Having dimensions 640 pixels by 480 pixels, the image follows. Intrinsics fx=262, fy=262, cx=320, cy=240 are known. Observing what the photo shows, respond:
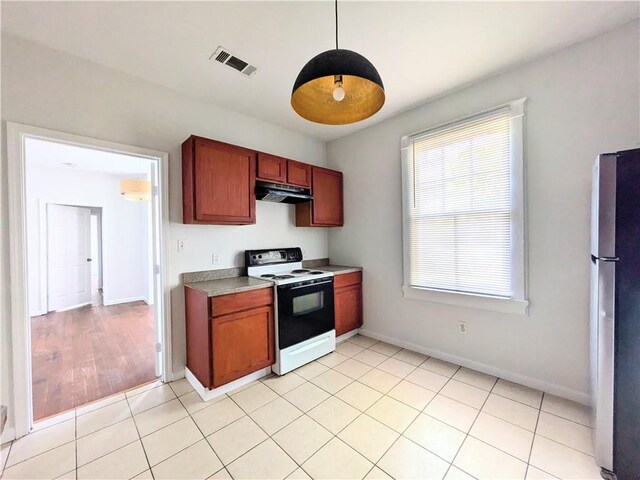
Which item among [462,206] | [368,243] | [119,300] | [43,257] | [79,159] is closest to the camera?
[462,206]

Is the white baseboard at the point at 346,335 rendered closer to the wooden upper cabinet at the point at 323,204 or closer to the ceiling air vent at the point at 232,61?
the wooden upper cabinet at the point at 323,204

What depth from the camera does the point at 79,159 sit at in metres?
4.43

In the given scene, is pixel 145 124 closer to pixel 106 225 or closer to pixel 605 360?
pixel 605 360

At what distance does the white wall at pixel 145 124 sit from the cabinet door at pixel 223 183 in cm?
35

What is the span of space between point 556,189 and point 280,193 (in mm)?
2474

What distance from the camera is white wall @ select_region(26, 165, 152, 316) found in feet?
15.4

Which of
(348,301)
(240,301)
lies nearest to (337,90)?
(240,301)

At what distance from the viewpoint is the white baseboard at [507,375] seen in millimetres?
2055

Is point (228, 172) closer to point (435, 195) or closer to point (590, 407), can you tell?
point (435, 195)

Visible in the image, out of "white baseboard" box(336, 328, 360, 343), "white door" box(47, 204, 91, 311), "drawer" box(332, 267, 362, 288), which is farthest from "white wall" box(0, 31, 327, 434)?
"white door" box(47, 204, 91, 311)

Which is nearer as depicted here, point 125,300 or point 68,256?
point 68,256

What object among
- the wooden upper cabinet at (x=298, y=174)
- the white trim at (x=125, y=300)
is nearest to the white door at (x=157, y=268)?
the wooden upper cabinet at (x=298, y=174)

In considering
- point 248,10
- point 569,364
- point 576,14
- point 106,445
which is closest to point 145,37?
point 248,10

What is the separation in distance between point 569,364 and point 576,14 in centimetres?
253
